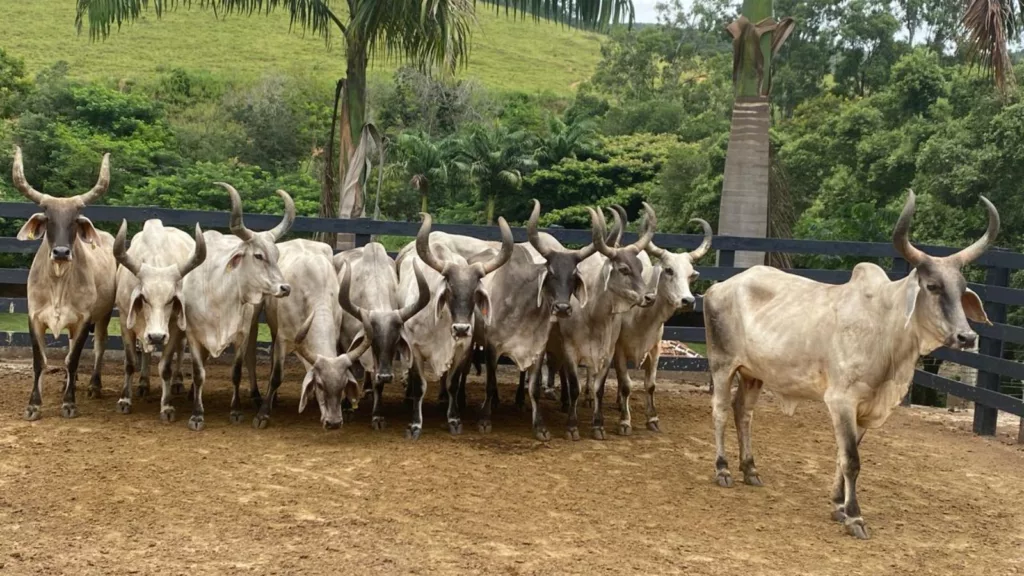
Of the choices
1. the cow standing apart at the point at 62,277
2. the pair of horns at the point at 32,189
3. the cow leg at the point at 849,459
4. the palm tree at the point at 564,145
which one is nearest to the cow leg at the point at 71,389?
the cow standing apart at the point at 62,277

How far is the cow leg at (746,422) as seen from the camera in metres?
8.26

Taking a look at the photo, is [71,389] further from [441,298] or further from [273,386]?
[441,298]

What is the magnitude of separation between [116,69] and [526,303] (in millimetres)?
55675

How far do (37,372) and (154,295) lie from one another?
4.15 ft

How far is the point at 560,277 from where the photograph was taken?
937 cm

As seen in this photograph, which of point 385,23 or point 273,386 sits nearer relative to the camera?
point 273,386

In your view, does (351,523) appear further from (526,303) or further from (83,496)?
(526,303)

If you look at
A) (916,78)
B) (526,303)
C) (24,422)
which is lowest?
(24,422)

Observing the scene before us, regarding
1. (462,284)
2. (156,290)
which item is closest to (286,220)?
(156,290)

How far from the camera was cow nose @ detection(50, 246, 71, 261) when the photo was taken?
912cm

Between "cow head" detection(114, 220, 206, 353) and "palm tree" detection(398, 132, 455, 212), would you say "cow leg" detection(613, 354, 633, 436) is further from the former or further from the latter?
"palm tree" detection(398, 132, 455, 212)

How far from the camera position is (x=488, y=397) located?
9.77m

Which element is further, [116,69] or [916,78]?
[116,69]

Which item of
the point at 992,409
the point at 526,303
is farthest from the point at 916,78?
the point at 526,303
